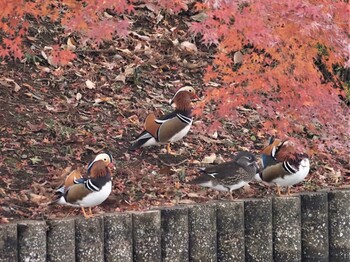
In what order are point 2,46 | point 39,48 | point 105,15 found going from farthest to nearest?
point 105,15 → point 39,48 → point 2,46

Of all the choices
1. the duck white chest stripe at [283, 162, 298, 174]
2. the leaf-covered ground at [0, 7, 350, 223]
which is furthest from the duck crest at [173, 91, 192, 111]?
the duck white chest stripe at [283, 162, 298, 174]

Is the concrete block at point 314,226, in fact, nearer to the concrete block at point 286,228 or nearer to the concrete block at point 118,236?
the concrete block at point 286,228

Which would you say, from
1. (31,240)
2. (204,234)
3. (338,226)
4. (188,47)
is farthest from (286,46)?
(188,47)

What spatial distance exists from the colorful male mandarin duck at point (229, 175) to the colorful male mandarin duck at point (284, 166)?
23cm

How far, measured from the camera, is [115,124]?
20.9 feet

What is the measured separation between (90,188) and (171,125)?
4.42ft

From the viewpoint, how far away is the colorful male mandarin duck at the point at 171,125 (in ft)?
19.2

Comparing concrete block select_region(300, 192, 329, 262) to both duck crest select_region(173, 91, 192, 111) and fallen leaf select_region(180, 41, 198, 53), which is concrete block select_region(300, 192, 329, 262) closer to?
duck crest select_region(173, 91, 192, 111)

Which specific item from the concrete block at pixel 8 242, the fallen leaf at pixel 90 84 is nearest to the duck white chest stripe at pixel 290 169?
the concrete block at pixel 8 242

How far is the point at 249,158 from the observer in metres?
5.39

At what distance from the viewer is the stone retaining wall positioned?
4590 millimetres

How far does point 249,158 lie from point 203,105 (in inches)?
62.4

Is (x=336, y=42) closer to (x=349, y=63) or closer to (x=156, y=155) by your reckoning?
(x=349, y=63)

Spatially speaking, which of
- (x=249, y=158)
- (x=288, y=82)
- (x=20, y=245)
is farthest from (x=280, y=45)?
(x=20, y=245)
